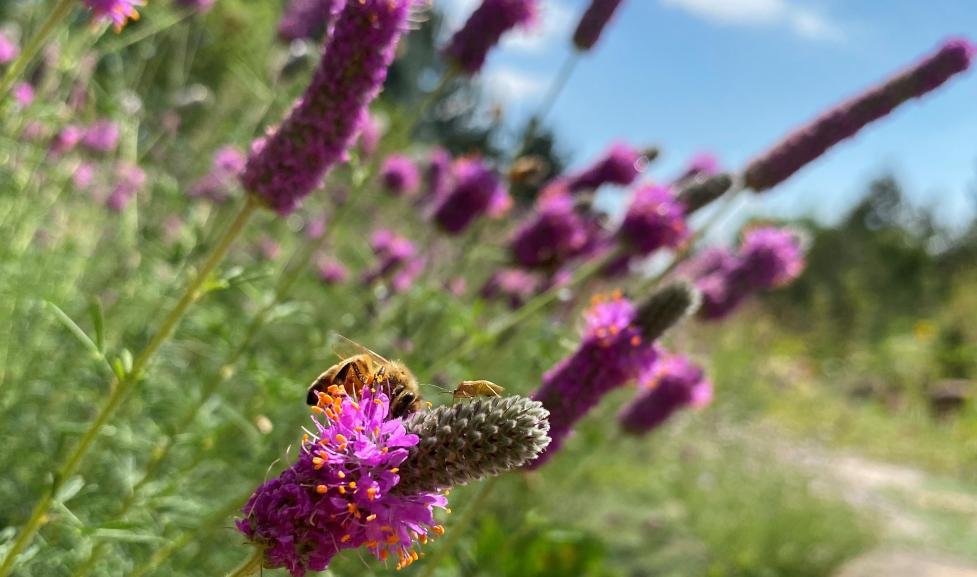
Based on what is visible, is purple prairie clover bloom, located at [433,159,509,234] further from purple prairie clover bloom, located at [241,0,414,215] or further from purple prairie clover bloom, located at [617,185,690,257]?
purple prairie clover bloom, located at [241,0,414,215]

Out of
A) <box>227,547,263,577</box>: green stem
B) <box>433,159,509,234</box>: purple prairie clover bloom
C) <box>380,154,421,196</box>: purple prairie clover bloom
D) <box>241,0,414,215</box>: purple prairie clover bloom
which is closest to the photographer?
<box>227,547,263,577</box>: green stem

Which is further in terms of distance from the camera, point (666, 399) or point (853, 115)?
point (666, 399)

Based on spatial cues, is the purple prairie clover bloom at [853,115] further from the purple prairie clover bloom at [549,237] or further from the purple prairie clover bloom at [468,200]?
the purple prairie clover bloom at [468,200]

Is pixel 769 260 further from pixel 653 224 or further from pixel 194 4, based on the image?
pixel 194 4

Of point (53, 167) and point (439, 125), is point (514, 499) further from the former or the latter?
point (439, 125)

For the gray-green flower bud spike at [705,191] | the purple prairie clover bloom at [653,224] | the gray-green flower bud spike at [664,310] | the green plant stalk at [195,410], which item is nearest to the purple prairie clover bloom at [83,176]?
the green plant stalk at [195,410]

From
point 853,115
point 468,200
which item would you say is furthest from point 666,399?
point 853,115

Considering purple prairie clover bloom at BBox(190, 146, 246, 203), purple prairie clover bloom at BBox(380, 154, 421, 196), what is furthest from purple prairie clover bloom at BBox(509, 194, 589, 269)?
purple prairie clover bloom at BBox(190, 146, 246, 203)
